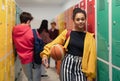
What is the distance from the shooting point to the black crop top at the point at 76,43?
93.0 inches

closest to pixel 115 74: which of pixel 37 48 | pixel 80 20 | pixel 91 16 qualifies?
pixel 80 20

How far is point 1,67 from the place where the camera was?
263 cm

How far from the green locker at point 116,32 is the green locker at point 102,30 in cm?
19

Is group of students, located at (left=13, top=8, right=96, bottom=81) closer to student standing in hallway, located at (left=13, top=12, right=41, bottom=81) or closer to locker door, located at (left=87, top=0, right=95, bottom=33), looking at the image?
locker door, located at (left=87, top=0, right=95, bottom=33)

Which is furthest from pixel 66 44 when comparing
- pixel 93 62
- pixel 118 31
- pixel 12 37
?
pixel 12 37

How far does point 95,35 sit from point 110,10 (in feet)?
1.94

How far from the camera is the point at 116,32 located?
1992 mm

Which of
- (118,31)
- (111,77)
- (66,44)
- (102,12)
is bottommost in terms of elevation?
(111,77)

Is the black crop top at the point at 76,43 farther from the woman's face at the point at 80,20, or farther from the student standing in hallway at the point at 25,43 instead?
the student standing in hallway at the point at 25,43

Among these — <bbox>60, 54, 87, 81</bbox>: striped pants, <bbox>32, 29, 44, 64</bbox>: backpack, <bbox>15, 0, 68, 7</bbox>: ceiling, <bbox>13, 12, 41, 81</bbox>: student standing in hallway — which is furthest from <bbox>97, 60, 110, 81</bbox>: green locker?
<bbox>15, 0, 68, 7</bbox>: ceiling

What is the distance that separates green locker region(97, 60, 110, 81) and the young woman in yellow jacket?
131 mm

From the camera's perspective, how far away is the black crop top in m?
2.36

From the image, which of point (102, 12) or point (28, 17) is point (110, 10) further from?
point (28, 17)

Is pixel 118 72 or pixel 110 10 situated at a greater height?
pixel 110 10
